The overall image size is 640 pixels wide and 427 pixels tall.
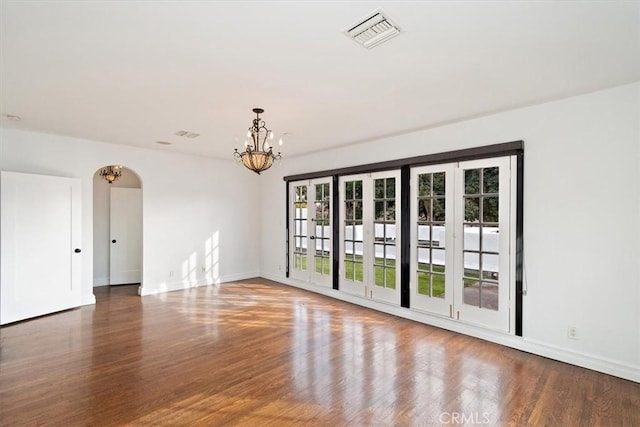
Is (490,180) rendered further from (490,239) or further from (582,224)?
(582,224)

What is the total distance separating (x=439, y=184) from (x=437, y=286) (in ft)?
4.67

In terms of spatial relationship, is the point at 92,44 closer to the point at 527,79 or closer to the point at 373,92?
the point at 373,92

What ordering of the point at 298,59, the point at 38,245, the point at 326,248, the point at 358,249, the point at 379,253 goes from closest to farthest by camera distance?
the point at 298,59, the point at 38,245, the point at 379,253, the point at 358,249, the point at 326,248

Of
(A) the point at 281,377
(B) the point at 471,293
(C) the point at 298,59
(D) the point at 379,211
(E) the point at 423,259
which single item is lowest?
(A) the point at 281,377

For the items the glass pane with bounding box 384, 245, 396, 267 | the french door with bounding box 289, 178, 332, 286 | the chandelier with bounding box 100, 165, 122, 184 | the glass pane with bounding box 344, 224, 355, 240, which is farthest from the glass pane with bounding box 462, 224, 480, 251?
the chandelier with bounding box 100, 165, 122, 184

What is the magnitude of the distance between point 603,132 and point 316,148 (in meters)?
4.03

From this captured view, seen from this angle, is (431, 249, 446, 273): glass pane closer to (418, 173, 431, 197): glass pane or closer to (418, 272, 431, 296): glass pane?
(418, 272, 431, 296): glass pane

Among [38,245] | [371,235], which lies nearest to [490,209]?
[371,235]

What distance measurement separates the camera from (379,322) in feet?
15.3

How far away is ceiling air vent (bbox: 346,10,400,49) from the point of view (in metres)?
2.10

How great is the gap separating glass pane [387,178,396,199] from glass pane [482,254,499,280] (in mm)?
1596

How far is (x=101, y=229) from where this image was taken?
684cm

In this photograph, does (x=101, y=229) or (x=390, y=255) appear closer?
(x=390, y=255)

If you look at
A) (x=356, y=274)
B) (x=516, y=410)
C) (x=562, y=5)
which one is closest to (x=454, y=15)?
(x=562, y=5)
